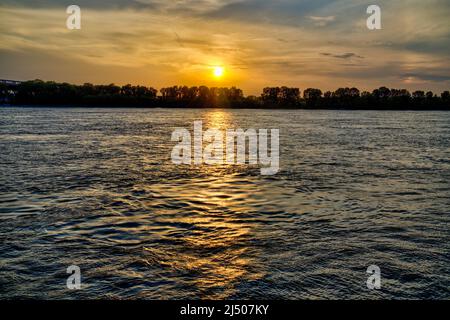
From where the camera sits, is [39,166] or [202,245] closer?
[202,245]

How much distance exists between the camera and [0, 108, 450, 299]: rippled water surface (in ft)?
30.0

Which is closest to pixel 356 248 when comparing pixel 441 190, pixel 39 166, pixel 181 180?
pixel 441 190

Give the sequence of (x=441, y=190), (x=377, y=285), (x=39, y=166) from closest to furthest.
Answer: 1. (x=377, y=285)
2. (x=441, y=190)
3. (x=39, y=166)

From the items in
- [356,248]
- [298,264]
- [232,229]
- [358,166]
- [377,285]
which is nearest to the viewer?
[377,285]

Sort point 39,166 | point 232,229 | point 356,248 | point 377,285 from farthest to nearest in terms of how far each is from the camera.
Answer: point 39,166 < point 232,229 < point 356,248 < point 377,285

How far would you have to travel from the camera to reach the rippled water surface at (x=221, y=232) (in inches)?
360

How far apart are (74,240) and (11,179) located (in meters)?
10.9

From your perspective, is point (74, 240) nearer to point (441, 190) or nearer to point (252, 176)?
point (252, 176)

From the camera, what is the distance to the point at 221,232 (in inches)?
512

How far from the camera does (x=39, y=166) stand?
24766mm

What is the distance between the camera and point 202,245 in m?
11.7

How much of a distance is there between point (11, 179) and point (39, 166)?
168 inches

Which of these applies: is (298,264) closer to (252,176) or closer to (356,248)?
(356,248)
